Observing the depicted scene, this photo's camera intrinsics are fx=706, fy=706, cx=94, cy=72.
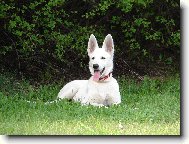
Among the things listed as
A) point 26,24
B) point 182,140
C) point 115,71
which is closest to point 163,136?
point 182,140

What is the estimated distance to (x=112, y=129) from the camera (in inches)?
292

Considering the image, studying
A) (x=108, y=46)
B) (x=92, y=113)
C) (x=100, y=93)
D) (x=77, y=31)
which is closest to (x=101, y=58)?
(x=108, y=46)

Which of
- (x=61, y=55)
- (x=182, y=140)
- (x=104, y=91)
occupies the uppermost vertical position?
(x=61, y=55)

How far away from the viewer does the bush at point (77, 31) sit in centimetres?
943

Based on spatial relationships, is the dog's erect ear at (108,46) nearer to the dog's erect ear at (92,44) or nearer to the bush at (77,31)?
the dog's erect ear at (92,44)

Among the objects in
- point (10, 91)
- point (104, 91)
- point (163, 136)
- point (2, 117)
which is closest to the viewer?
point (163, 136)

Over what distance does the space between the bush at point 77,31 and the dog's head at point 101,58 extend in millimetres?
903

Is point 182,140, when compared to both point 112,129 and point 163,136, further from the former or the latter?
point 112,129

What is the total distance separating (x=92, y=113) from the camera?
312 inches

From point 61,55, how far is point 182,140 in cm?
277

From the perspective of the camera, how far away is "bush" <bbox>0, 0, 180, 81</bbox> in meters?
9.43

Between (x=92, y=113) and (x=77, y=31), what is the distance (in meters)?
2.02

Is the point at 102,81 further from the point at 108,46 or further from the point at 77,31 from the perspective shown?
the point at 77,31

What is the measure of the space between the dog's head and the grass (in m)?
0.45
